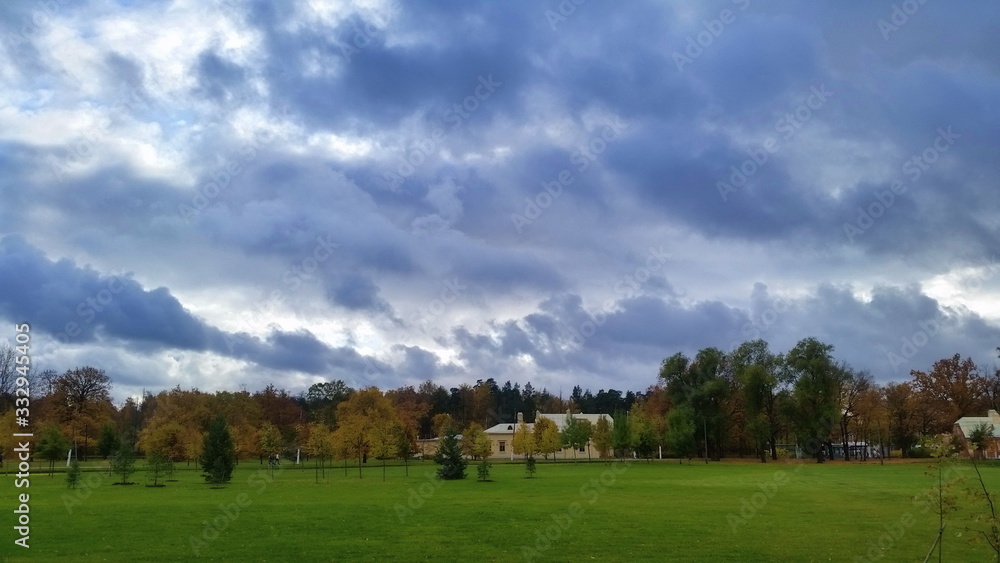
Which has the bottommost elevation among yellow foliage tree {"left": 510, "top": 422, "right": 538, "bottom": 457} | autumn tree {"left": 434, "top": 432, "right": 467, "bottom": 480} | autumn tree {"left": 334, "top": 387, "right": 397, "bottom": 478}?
yellow foliage tree {"left": 510, "top": 422, "right": 538, "bottom": 457}

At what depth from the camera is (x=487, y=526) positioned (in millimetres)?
24375

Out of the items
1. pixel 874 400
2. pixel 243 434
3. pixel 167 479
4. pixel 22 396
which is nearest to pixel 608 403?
pixel 874 400

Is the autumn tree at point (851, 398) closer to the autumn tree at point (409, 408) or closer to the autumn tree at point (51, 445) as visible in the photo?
the autumn tree at point (409, 408)

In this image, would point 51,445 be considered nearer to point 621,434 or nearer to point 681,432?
point 621,434

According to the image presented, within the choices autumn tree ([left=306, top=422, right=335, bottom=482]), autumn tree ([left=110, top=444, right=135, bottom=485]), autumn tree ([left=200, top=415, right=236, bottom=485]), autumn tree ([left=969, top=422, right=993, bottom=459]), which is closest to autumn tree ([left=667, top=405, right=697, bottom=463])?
autumn tree ([left=969, top=422, right=993, bottom=459])

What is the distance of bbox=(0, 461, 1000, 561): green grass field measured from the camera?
63.5ft

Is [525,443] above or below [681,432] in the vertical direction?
below

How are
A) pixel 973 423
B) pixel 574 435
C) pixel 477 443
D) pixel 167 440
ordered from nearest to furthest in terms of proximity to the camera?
pixel 167 440, pixel 477 443, pixel 574 435, pixel 973 423

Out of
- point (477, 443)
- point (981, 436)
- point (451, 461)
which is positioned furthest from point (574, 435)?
point (981, 436)

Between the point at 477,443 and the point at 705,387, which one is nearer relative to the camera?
the point at 477,443

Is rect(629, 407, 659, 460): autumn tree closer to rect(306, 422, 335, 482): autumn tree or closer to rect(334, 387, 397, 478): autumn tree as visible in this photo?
rect(334, 387, 397, 478): autumn tree

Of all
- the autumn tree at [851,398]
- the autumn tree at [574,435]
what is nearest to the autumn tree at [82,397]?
the autumn tree at [574,435]

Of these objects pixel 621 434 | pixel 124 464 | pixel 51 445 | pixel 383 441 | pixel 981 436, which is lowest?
pixel 981 436

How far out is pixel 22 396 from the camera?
83.5 ft
